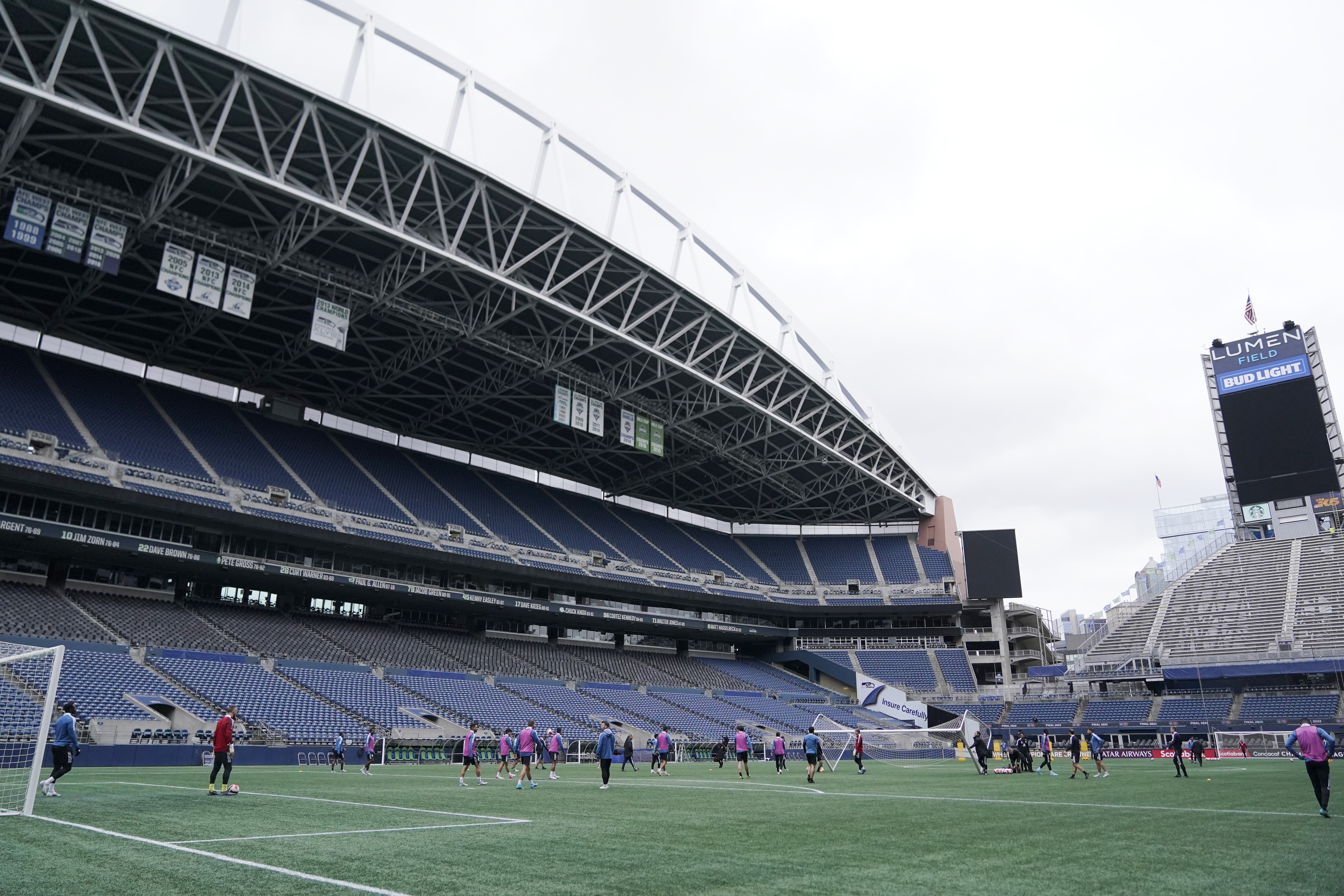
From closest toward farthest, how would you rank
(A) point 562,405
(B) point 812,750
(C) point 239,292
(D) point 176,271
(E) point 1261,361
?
(B) point 812,750 < (D) point 176,271 < (C) point 239,292 < (A) point 562,405 < (E) point 1261,361

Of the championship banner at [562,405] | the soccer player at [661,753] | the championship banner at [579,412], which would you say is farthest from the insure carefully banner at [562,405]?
the soccer player at [661,753]

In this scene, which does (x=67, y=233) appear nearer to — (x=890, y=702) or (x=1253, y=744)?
(x=890, y=702)

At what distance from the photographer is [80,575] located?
1524 inches

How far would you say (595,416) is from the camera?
4381cm

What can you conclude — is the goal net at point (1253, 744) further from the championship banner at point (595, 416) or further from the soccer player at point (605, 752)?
the soccer player at point (605, 752)

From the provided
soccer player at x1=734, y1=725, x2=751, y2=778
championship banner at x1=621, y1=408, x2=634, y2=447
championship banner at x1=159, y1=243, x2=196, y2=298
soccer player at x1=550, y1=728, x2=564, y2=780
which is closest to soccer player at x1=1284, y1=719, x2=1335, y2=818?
soccer player at x1=734, y1=725, x2=751, y2=778

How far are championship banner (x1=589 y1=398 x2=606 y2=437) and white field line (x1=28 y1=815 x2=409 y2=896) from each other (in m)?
32.8

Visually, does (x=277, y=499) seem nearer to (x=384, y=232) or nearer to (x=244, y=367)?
(x=244, y=367)

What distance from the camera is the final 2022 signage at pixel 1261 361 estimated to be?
60.4m

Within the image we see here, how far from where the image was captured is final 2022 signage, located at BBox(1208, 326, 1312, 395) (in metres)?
60.4

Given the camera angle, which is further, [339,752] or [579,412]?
[579,412]

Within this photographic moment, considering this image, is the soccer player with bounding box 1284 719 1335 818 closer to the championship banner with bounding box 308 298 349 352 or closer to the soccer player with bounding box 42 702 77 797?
the soccer player with bounding box 42 702 77 797

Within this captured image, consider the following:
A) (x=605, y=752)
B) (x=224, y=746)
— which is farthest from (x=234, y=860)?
(x=605, y=752)

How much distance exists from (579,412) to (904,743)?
83.3ft
